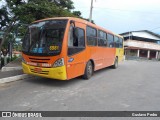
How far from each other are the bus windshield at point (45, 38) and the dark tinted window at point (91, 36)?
1.81 meters

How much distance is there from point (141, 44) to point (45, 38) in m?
32.5

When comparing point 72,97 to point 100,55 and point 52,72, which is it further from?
point 100,55

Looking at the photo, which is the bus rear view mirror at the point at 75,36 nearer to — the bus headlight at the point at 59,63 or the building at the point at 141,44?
the bus headlight at the point at 59,63

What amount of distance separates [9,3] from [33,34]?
6.35m

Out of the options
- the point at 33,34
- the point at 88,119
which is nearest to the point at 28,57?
the point at 33,34

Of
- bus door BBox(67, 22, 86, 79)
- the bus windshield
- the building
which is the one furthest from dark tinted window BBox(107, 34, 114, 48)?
the building

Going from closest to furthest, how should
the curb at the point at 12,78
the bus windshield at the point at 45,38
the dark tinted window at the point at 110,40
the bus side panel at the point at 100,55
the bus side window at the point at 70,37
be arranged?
the bus windshield at the point at 45,38 → the bus side window at the point at 70,37 → the curb at the point at 12,78 → the bus side panel at the point at 100,55 → the dark tinted window at the point at 110,40

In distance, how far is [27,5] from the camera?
11.5 metres

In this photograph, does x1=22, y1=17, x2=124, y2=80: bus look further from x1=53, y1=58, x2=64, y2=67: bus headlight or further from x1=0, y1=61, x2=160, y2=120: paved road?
x1=0, y1=61, x2=160, y2=120: paved road

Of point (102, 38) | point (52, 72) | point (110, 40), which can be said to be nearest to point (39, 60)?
point (52, 72)

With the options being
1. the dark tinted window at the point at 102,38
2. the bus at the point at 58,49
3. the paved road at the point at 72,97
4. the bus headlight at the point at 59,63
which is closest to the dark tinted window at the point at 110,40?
the dark tinted window at the point at 102,38

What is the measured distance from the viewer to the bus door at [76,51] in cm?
696

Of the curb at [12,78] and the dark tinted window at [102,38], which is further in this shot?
the dark tinted window at [102,38]

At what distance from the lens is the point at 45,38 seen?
23.3 ft
